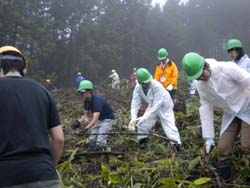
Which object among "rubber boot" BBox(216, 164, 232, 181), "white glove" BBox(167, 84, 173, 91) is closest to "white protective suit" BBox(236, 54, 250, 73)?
"rubber boot" BBox(216, 164, 232, 181)

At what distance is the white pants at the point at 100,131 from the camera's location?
6578 mm

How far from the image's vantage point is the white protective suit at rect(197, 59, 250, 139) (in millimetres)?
4148

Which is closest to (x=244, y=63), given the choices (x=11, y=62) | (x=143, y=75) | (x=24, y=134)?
(x=143, y=75)

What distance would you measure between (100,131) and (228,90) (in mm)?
2988

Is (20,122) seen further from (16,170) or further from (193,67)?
(193,67)

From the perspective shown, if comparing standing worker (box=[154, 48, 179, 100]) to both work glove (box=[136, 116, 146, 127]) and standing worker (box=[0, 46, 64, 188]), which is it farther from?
standing worker (box=[0, 46, 64, 188])

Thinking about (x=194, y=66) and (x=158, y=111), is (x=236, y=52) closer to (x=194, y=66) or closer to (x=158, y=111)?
(x=158, y=111)

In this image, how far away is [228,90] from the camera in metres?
4.26

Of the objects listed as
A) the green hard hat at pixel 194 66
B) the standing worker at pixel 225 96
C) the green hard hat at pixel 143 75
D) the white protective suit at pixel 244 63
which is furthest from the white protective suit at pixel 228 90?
the green hard hat at pixel 143 75

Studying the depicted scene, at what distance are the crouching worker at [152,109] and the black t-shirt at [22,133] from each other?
149 inches

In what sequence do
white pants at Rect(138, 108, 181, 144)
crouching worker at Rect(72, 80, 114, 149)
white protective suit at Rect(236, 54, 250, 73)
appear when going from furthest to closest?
crouching worker at Rect(72, 80, 114, 149)
white pants at Rect(138, 108, 181, 144)
white protective suit at Rect(236, 54, 250, 73)

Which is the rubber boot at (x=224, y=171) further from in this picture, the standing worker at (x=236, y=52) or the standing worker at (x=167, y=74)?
the standing worker at (x=167, y=74)

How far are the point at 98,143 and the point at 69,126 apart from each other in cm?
252

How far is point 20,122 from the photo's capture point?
2365 mm
